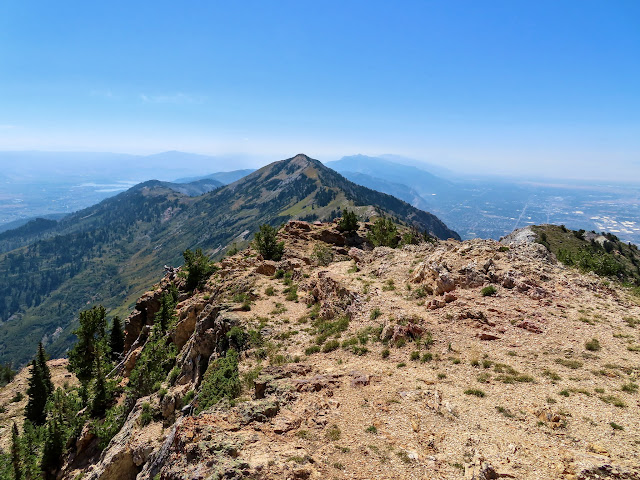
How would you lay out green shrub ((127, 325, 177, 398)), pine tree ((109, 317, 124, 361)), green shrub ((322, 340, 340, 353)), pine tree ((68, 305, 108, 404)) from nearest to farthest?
green shrub ((322, 340, 340, 353)), green shrub ((127, 325, 177, 398)), pine tree ((68, 305, 108, 404)), pine tree ((109, 317, 124, 361))

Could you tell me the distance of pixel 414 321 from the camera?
73.9 ft

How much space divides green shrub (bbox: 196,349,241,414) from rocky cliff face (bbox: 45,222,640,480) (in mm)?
383

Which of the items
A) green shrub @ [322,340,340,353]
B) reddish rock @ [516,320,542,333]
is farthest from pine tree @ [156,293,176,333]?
reddish rock @ [516,320,542,333]

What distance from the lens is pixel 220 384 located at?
19156 millimetres

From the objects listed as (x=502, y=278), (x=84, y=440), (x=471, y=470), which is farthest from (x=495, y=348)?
(x=84, y=440)

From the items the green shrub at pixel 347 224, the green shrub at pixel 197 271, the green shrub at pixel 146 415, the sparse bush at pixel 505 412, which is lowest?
the green shrub at pixel 146 415

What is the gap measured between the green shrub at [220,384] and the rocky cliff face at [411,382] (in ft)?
1.26

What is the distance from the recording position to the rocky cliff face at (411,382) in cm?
1213

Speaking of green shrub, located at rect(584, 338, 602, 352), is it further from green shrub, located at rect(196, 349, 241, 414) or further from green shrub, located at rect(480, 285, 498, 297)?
green shrub, located at rect(196, 349, 241, 414)

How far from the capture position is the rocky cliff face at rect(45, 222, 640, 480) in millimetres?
12133

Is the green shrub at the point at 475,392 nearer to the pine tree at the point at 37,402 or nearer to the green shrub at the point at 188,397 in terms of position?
the green shrub at the point at 188,397

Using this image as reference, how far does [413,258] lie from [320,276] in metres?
10.8

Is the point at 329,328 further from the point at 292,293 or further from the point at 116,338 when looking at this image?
the point at 116,338

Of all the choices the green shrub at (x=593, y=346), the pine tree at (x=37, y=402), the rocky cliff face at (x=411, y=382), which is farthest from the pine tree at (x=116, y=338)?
the green shrub at (x=593, y=346)
